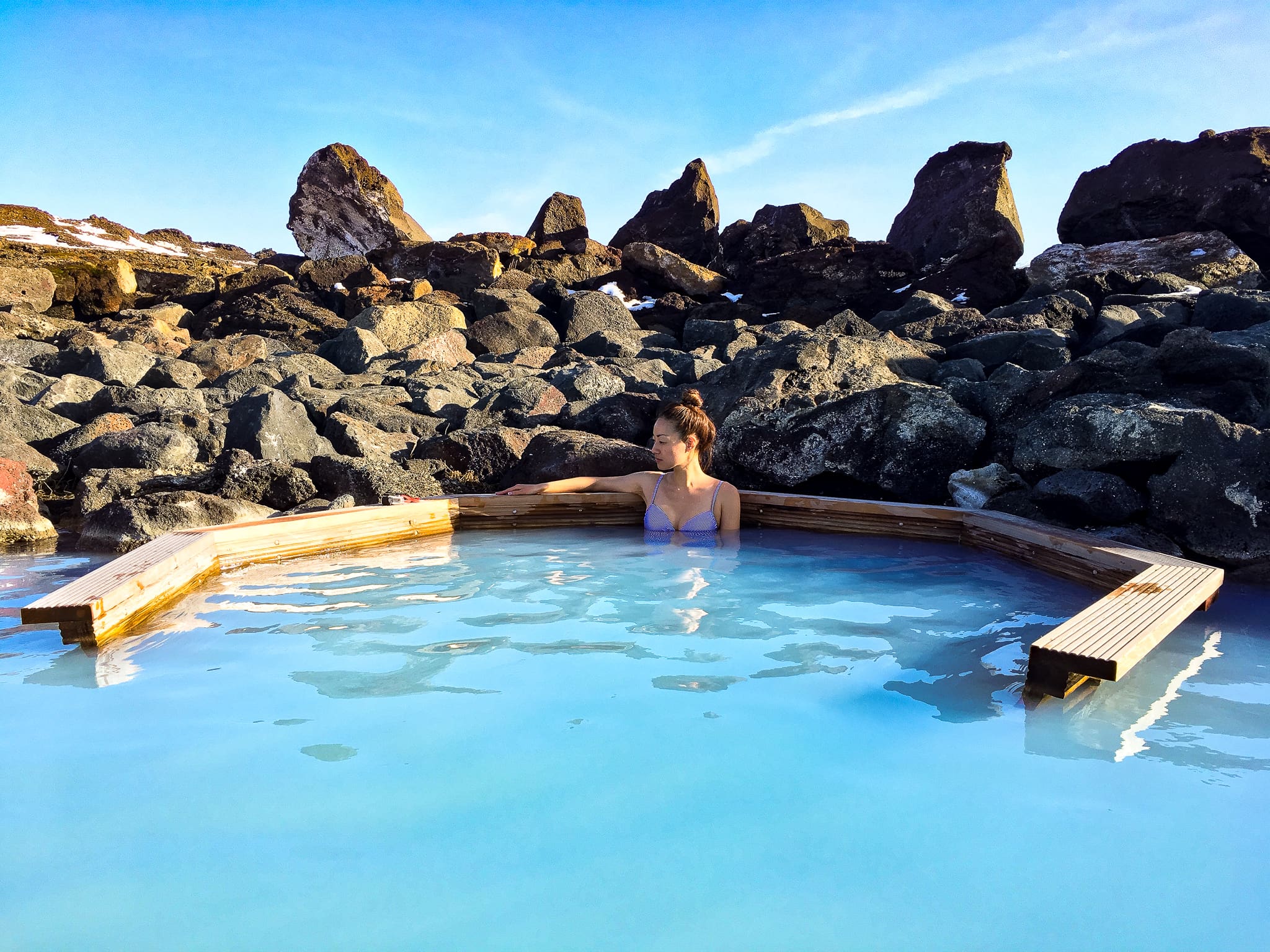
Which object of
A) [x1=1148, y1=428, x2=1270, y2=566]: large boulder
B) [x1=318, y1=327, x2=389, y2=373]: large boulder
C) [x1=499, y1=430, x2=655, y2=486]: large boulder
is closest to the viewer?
[x1=1148, y1=428, x2=1270, y2=566]: large boulder

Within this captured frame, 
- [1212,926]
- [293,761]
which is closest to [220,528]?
[293,761]

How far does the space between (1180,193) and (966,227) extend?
480 cm

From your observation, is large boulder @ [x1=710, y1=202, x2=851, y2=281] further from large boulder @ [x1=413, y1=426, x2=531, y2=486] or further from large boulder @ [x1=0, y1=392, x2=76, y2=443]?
large boulder @ [x1=0, y1=392, x2=76, y2=443]

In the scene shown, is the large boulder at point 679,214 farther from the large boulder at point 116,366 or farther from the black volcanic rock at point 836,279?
the large boulder at point 116,366

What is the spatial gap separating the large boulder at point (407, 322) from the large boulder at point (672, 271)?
7206mm

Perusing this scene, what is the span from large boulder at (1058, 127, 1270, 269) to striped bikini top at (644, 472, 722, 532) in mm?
17040

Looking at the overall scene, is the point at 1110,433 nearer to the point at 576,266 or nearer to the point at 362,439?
the point at 362,439

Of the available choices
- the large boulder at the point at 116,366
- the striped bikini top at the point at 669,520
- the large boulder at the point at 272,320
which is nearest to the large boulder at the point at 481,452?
the striped bikini top at the point at 669,520

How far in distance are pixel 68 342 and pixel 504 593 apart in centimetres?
1064

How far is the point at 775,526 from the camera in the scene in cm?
593

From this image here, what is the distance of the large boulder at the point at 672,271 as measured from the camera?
19.8 m

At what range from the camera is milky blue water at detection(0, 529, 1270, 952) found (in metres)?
1.78

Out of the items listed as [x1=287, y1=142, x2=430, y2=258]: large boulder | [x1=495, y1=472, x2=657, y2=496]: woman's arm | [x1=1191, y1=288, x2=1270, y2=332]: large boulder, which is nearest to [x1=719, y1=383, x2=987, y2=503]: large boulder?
[x1=495, y1=472, x2=657, y2=496]: woman's arm

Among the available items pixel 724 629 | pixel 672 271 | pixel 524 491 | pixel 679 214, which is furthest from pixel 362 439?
pixel 679 214
